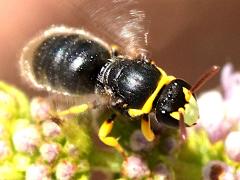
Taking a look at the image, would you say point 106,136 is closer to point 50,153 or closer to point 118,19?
point 50,153

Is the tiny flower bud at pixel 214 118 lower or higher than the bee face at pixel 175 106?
lower

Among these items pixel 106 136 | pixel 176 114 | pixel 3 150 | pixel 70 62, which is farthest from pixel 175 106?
pixel 3 150

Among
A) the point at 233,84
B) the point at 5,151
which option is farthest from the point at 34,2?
the point at 5,151

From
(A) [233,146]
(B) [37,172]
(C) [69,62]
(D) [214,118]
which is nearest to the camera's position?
(B) [37,172]

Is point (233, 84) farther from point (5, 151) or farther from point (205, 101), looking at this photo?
point (5, 151)

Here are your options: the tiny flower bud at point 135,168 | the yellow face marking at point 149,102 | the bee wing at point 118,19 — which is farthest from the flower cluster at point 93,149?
the bee wing at point 118,19

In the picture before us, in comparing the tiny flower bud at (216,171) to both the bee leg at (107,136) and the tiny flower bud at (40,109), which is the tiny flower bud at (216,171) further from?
the tiny flower bud at (40,109)

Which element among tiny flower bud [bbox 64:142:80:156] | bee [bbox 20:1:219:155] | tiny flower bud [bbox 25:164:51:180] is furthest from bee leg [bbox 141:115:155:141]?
tiny flower bud [bbox 25:164:51:180]
